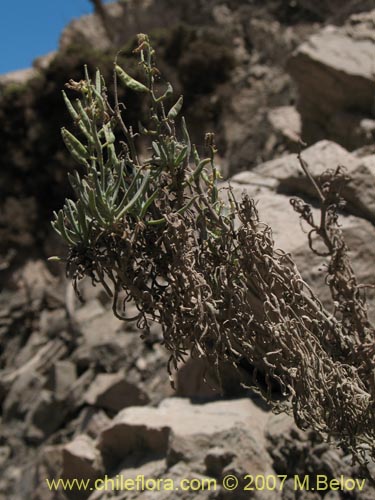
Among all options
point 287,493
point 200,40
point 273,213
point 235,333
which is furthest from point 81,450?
point 200,40

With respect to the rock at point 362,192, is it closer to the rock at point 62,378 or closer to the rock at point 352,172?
the rock at point 352,172

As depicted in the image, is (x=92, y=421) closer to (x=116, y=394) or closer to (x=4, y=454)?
(x=116, y=394)

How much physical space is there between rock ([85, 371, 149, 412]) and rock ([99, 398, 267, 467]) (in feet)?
7.72

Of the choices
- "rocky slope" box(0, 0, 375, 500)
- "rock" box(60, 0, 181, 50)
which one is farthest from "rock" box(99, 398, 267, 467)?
"rock" box(60, 0, 181, 50)

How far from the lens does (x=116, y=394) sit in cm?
891

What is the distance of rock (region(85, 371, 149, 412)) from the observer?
8633mm

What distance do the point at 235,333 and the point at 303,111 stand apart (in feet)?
30.8

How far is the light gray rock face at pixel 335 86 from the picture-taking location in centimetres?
1096

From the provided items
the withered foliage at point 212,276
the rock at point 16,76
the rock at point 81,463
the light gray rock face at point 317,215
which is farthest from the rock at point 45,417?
the rock at point 16,76

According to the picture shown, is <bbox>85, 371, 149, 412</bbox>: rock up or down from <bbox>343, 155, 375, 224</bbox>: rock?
down

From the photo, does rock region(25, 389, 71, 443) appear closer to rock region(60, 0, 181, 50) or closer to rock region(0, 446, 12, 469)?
rock region(0, 446, 12, 469)

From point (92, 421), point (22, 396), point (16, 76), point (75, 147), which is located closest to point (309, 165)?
point (75, 147)

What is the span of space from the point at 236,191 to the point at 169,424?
1925 millimetres

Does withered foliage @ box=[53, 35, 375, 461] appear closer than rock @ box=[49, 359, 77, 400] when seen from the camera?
Yes
